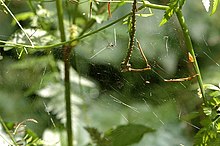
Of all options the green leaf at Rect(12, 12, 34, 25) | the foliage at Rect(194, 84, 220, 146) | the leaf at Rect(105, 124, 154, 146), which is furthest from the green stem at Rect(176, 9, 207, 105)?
the green leaf at Rect(12, 12, 34, 25)

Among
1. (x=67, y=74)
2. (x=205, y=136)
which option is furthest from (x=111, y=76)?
(x=205, y=136)

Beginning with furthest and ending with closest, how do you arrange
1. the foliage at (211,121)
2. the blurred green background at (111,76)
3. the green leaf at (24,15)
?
the green leaf at (24,15), the blurred green background at (111,76), the foliage at (211,121)

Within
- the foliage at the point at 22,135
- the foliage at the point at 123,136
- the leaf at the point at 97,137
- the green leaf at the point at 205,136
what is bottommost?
the leaf at the point at 97,137

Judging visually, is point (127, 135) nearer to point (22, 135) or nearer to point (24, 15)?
point (22, 135)

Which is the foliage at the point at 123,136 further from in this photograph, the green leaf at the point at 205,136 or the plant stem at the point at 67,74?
the green leaf at the point at 205,136

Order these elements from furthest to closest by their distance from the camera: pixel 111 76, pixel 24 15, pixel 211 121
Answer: pixel 24 15 < pixel 111 76 < pixel 211 121

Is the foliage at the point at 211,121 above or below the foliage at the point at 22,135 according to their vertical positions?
above

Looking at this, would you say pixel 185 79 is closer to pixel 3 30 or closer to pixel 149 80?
pixel 149 80

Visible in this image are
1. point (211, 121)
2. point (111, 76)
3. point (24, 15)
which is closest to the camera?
point (211, 121)

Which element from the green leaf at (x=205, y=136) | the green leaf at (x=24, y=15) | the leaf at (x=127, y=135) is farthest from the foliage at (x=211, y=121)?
the green leaf at (x=24, y=15)
